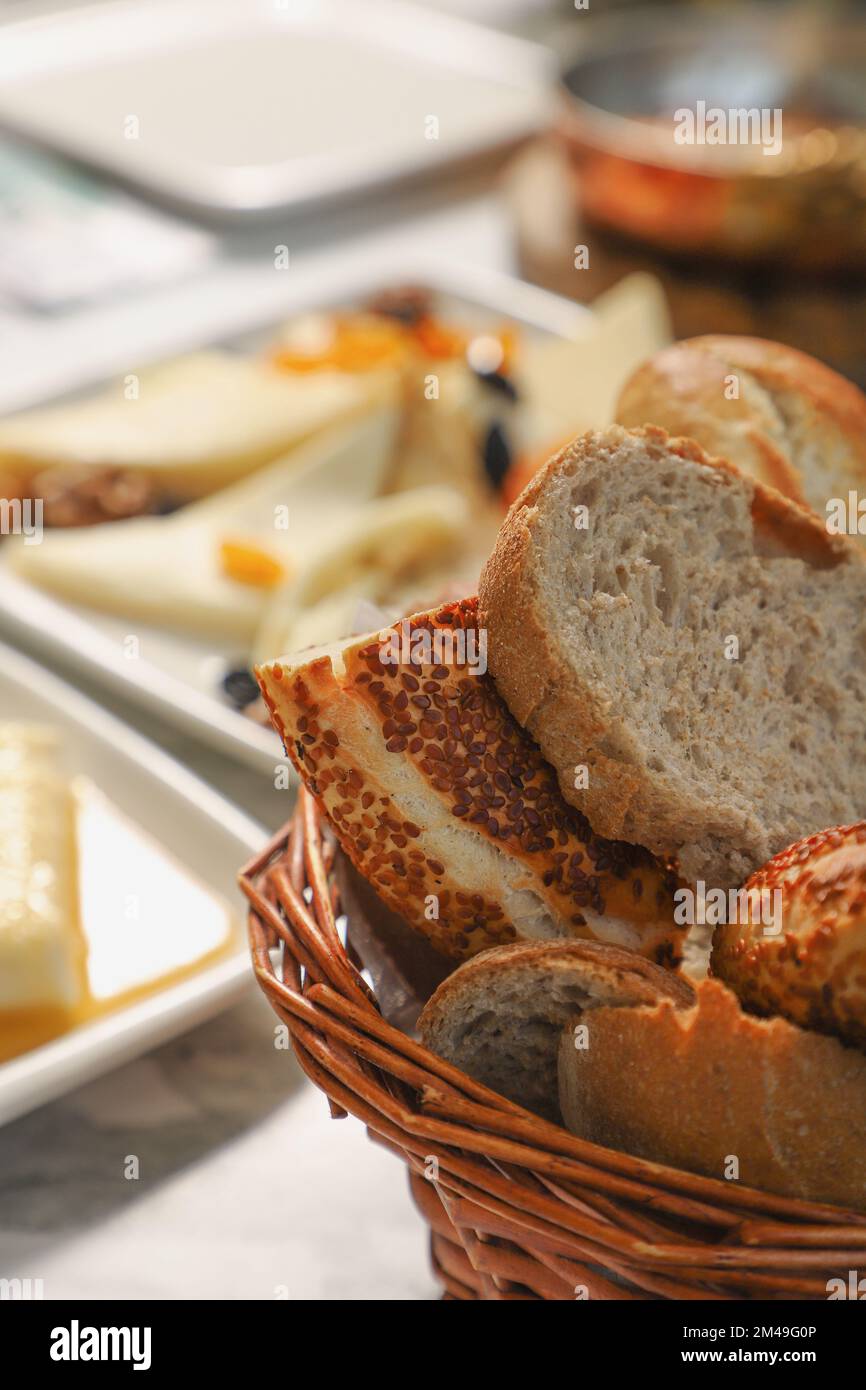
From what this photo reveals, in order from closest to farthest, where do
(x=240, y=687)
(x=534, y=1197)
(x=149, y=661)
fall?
1. (x=534, y=1197)
2. (x=240, y=687)
3. (x=149, y=661)

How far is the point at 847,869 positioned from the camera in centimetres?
87

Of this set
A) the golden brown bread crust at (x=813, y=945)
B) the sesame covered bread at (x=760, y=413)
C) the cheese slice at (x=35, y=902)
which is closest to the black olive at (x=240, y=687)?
the cheese slice at (x=35, y=902)

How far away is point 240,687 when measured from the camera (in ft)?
5.79

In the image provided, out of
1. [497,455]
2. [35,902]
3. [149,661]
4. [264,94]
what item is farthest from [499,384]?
[264,94]

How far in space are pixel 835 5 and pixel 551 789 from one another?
167 inches

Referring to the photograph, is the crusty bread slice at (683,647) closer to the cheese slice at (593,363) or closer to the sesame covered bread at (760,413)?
the sesame covered bread at (760,413)

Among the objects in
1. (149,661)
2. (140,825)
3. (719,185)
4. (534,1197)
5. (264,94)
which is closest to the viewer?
(534,1197)

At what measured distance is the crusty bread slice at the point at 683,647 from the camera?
38.0 inches

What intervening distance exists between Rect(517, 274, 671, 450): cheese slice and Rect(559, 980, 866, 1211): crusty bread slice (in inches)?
55.9

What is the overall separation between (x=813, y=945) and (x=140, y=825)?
84 centimetres

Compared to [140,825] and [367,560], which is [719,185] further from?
[140,825]

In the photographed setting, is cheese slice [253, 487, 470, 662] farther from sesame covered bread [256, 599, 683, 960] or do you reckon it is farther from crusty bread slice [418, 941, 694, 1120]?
crusty bread slice [418, 941, 694, 1120]
